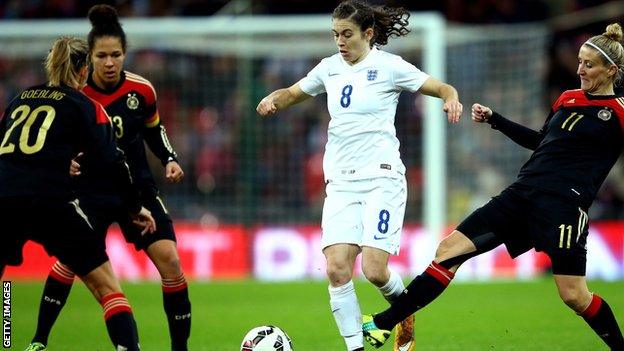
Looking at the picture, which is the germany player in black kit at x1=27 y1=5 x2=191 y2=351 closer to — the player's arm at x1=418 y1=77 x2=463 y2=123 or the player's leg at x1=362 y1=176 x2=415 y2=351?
the player's leg at x1=362 y1=176 x2=415 y2=351

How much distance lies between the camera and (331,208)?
7805mm

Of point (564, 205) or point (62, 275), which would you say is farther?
point (62, 275)

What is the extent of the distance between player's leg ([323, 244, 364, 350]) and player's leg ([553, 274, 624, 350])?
53.1 inches

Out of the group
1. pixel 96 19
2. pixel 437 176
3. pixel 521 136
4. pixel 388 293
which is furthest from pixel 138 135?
pixel 437 176

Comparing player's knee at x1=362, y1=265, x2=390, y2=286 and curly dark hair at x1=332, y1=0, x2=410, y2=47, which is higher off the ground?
Answer: curly dark hair at x1=332, y1=0, x2=410, y2=47

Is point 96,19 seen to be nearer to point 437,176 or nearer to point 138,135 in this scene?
point 138,135

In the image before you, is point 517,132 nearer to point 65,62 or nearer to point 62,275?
point 65,62

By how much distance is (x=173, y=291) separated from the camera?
326 inches

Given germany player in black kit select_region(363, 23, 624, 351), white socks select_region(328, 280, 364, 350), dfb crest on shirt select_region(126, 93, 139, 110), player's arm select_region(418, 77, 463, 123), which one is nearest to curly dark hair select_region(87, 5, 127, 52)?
dfb crest on shirt select_region(126, 93, 139, 110)

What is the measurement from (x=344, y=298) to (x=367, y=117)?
1249 millimetres

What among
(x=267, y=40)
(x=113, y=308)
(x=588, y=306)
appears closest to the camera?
(x=113, y=308)

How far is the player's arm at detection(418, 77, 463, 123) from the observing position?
24.2 feet

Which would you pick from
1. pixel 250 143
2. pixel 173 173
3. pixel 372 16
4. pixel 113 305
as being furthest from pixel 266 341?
pixel 250 143

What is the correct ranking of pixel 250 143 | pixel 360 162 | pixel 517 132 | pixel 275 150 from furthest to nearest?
pixel 275 150
pixel 250 143
pixel 517 132
pixel 360 162
